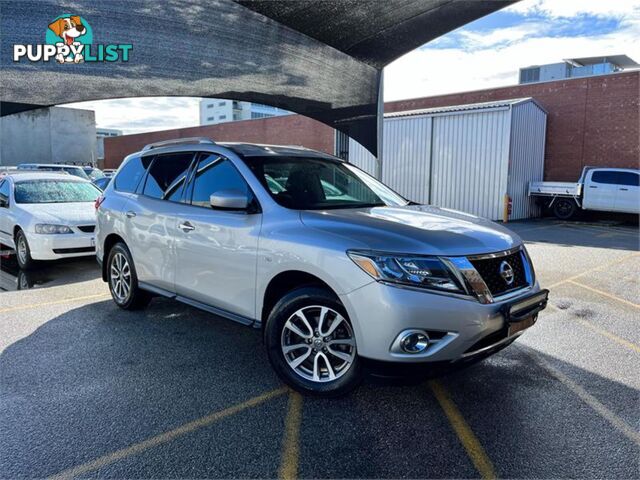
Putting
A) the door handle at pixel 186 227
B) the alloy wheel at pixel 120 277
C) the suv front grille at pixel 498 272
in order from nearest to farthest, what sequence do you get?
1. the suv front grille at pixel 498 272
2. the door handle at pixel 186 227
3. the alloy wheel at pixel 120 277

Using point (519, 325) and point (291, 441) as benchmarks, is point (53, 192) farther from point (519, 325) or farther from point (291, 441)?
point (519, 325)

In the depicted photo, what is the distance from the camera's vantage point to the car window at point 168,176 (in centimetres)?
467

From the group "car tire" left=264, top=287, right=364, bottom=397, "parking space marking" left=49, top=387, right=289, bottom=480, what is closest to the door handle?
"car tire" left=264, top=287, right=364, bottom=397

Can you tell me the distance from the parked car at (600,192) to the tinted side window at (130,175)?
1558 cm

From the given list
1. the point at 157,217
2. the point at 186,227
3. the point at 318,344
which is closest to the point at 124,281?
the point at 157,217

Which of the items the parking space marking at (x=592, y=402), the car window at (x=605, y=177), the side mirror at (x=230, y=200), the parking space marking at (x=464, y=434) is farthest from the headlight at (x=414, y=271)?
the car window at (x=605, y=177)

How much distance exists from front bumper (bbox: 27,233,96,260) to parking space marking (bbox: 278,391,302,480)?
5.71 m

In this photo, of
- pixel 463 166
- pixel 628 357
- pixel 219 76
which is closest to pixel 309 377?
pixel 628 357

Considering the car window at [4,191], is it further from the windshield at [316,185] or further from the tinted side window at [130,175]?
the windshield at [316,185]

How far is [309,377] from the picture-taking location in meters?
3.39

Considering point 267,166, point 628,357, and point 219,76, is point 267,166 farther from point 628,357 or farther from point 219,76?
point 219,76

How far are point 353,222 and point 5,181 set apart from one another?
834 centimetres

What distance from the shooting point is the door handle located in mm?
4276

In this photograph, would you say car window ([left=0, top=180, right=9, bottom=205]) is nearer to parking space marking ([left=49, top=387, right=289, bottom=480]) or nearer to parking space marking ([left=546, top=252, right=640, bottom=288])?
parking space marking ([left=49, top=387, right=289, bottom=480])
